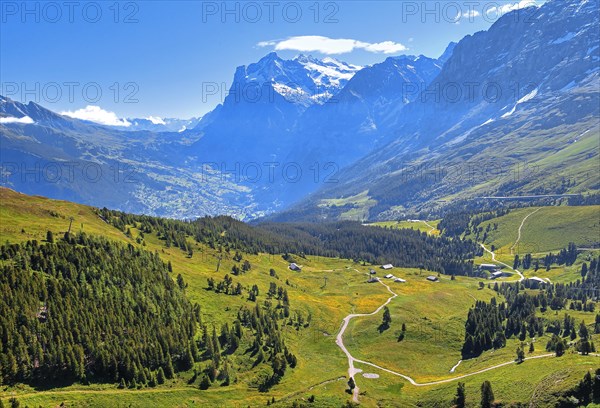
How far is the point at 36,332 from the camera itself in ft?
342

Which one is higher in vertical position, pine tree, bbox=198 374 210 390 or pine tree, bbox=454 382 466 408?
pine tree, bbox=198 374 210 390

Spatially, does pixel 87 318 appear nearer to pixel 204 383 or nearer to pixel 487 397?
pixel 204 383

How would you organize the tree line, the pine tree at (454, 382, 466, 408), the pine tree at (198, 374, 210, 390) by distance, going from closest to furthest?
1. the tree line
2. the pine tree at (454, 382, 466, 408)
3. the pine tree at (198, 374, 210, 390)

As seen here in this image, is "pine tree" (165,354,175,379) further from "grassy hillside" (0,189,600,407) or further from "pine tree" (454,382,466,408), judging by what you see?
"pine tree" (454,382,466,408)

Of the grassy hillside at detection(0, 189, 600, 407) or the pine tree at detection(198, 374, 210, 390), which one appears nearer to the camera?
the grassy hillside at detection(0, 189, 600, 407)

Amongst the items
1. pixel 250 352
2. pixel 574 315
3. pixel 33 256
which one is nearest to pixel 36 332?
pixel 33 256

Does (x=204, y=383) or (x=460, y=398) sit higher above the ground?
(x=204, y=383)

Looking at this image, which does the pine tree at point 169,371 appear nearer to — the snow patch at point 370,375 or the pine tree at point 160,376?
the pine tree at point 160,376

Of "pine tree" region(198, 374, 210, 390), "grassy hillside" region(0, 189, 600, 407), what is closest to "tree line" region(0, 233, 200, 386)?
"grassy hillside" region(0, 189, 600, 407)

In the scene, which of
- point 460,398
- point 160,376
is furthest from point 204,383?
point 460,398

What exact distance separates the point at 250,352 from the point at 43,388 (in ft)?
177

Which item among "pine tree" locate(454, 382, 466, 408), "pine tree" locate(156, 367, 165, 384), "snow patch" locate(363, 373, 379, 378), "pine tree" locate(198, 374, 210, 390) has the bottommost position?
"pine tree" locate(454, 382, 466, 408)

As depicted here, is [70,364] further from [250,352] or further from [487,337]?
[487,337]

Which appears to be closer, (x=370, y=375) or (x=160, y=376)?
(x=160, y=376)
